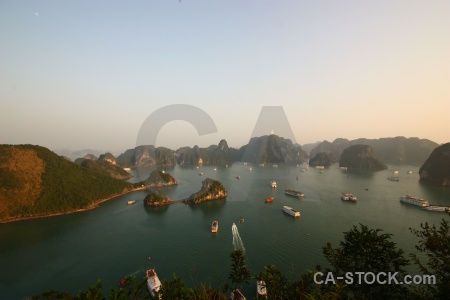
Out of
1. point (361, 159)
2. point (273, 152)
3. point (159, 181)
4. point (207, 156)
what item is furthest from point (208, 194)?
point (273, 152)

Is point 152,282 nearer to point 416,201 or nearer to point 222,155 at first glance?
point 416,201

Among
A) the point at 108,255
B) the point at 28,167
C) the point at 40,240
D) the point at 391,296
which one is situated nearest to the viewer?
the point at 391,296

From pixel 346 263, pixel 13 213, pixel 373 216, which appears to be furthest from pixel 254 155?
pixel 346 263

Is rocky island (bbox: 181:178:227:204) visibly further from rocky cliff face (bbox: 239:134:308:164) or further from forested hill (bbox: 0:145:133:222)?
rocky cliff face (bbox: 239:134:308:164)

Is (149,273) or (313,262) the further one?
(313,262)

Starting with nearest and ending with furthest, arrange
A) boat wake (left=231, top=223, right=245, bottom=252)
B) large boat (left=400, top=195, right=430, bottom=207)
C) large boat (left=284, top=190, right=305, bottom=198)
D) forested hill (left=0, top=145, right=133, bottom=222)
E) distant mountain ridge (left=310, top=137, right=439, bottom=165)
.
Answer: boat wake (left=231, top=223, right=245, bottom=252) < forested hill (left=0, top=145, right=133, bottom=222) < large boat (left=400, top=195, right=430, bottom=207) < large boat (left=284, top=190, right=305, bottom=198) < distant mountain ridge (left=310, top=137, right=439, bottom=165)

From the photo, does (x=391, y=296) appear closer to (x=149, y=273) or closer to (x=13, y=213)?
(x=149, y=273)

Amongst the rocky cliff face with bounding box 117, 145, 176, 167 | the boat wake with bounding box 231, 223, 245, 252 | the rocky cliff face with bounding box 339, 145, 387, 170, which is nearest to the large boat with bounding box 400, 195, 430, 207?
the boat wake with bounding box 231, 223, 245, 252
